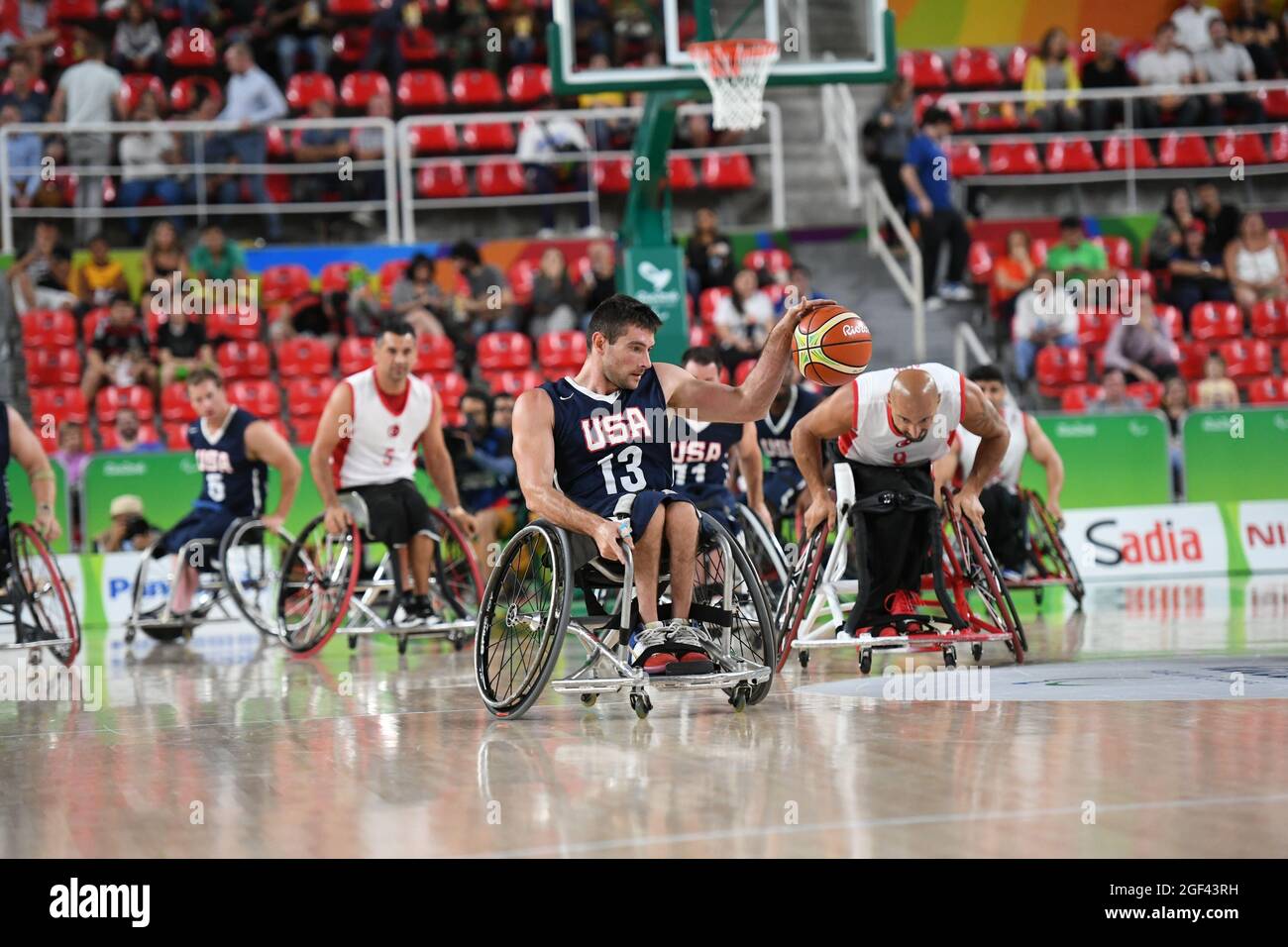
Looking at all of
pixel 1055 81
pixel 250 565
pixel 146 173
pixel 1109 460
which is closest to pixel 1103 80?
pixel 1055 81

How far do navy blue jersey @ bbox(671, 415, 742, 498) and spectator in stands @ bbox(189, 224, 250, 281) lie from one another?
7201 mm

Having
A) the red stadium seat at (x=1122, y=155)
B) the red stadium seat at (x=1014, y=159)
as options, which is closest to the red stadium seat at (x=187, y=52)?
the red stadium seat at (x=1014, y=159)

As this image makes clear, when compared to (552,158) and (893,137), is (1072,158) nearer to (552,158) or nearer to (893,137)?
(893,137)

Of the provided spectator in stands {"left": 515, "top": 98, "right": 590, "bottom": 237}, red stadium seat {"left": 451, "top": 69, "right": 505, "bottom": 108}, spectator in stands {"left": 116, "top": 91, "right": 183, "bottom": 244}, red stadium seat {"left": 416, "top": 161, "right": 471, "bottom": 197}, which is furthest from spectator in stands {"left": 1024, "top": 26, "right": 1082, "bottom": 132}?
spectator in stands {"left": 116, "top": 91, "right": 183, "bottom": 244}

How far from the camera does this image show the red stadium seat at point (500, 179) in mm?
16297

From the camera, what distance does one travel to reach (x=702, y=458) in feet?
28.6

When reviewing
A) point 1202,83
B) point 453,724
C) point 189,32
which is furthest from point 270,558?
point 1202,83

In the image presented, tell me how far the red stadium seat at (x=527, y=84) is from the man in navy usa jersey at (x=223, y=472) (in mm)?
8016

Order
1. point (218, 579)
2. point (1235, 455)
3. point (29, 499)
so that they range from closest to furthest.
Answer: point (218, 579)
point (29, 499)
point (1235, 455)

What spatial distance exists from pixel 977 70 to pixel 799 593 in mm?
12712

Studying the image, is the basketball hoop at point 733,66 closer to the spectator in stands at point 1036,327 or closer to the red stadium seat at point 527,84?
the spectator in stands at point 1036,327

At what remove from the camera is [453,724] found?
5891 mm

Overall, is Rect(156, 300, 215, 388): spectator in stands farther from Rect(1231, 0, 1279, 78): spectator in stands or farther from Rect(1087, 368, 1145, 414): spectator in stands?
Rect(1231, 0, 1279, 78): spectator in stands
